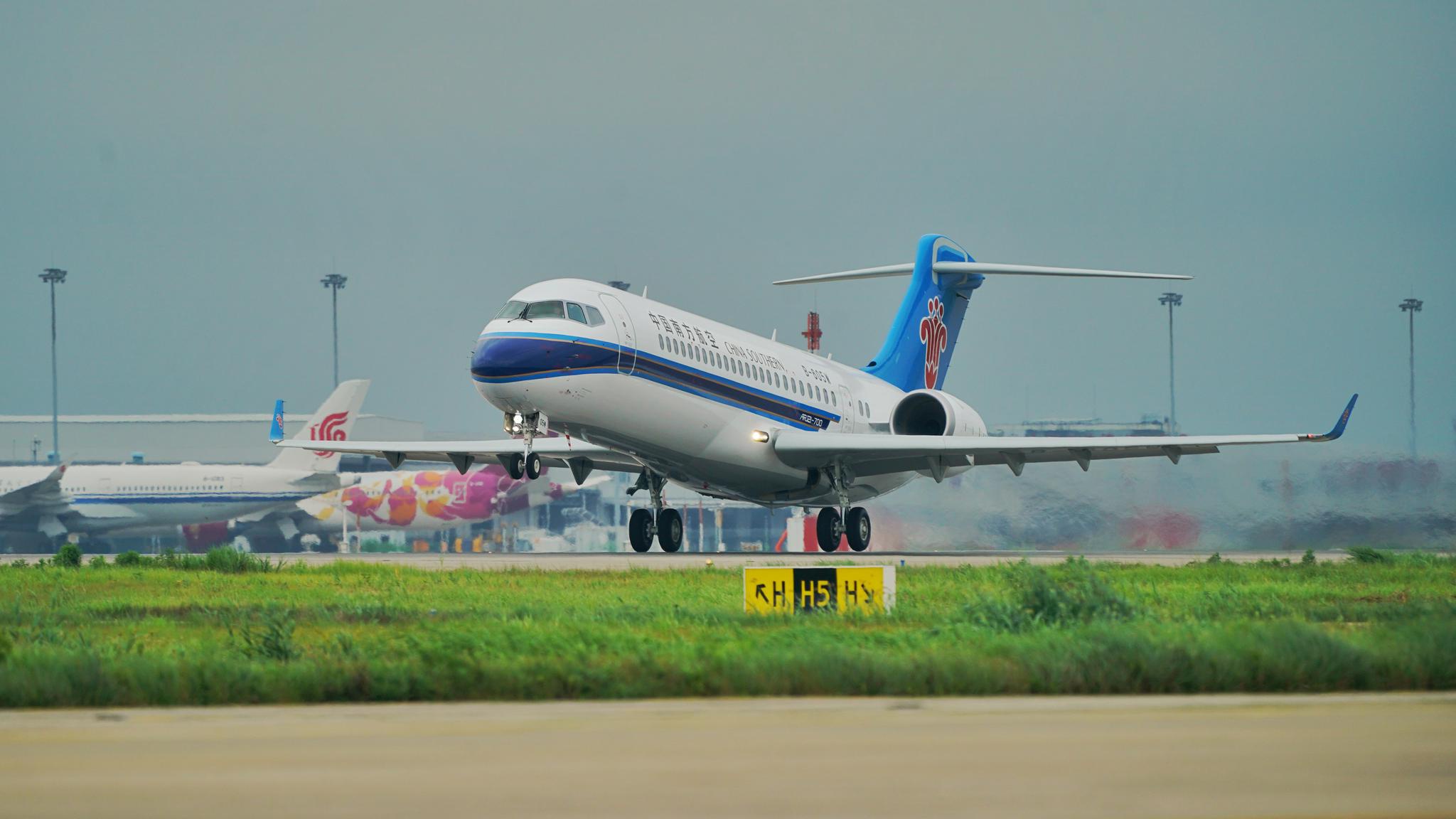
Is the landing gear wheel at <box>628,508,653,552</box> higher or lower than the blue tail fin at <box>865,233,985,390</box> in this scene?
lower

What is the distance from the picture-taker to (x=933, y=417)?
42625 mm

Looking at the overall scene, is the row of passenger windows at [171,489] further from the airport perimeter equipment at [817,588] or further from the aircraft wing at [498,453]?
the airport perimeter equipment at [817,588]

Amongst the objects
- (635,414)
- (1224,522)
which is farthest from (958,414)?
(635,414)

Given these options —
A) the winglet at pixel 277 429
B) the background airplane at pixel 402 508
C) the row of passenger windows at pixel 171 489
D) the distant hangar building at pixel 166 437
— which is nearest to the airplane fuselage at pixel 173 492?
the row of passenger windows at pixel 171 489

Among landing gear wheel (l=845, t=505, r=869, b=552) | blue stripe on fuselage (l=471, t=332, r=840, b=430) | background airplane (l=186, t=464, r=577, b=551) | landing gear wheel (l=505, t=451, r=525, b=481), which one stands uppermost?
blue stripe on fuselage (l=471, t=332, r=840, b=430)

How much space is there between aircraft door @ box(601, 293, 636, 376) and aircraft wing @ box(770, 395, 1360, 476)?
18.0ft

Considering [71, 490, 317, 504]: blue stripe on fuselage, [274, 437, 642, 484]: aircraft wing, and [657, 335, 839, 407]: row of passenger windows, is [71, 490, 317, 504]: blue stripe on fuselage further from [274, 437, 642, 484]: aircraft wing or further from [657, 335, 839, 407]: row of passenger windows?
[657, 335, 839, 407]: row of passenger windows

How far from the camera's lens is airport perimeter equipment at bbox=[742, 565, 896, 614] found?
18.4 metres

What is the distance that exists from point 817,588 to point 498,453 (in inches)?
822

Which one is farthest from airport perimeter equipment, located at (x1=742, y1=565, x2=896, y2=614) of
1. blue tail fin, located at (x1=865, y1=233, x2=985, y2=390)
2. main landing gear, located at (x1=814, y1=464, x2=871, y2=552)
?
blue tail fin, located at (x1=865, y1=233, x2=985, y2=390)

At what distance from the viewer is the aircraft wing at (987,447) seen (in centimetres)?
3625

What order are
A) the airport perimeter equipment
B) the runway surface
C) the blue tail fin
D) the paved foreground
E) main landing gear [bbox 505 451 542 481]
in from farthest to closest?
the blue tail fin, main landing gear [bbox 505 451 542 481], the runway surface, the airport perimeter equipment, the paved foreground

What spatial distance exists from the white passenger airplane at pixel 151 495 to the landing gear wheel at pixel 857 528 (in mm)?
44100

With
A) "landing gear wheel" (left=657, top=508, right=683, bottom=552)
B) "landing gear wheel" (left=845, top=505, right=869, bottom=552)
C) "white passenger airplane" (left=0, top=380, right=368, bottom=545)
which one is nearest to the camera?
"landing gear wheel" (left=657, top=508, right=683, bottom=552)
